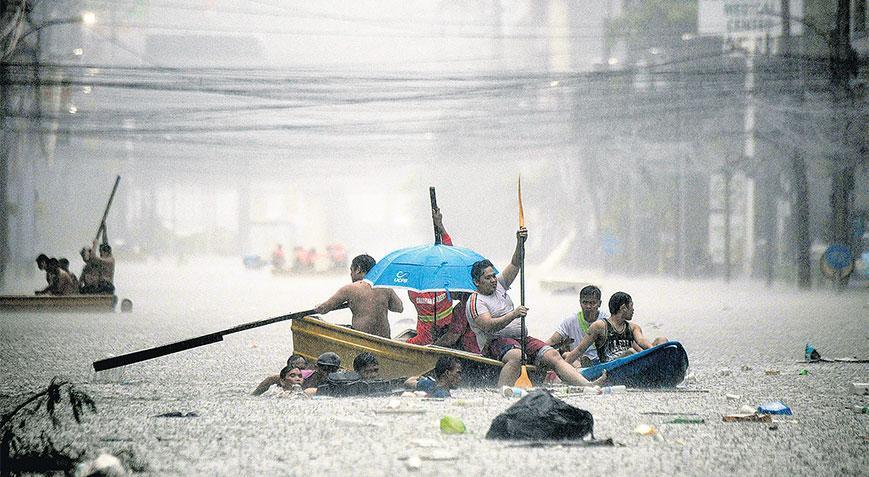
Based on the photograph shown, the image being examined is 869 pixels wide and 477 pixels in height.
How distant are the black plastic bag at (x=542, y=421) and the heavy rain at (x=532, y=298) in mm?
35

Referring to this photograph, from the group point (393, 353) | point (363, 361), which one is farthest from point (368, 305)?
point (363, 361)

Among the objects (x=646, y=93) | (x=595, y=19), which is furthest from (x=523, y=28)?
(x=646, y=93)

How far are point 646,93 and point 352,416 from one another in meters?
44.6

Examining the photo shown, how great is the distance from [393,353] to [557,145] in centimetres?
5037

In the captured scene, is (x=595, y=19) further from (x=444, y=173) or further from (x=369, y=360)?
(x=369, y=360)

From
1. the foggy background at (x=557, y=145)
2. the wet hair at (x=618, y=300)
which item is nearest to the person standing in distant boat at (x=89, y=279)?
the foggy background at (x=557, y=145)

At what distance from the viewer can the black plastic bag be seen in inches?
367

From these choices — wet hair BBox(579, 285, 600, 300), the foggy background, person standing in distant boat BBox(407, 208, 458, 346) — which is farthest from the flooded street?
the foggy background

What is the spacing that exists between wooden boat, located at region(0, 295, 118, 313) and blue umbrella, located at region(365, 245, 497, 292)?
13601mm

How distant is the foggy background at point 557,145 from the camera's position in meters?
36.8

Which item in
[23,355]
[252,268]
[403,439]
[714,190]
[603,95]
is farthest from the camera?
[252,268]

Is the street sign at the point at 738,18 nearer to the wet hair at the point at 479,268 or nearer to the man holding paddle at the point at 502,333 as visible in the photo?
the man holding paddle at the point at 502,333

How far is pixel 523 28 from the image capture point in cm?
10369

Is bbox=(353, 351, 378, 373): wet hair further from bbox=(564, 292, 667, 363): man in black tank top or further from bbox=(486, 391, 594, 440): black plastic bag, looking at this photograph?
bbox=(486, 391, 594, 440): black plastic bag
